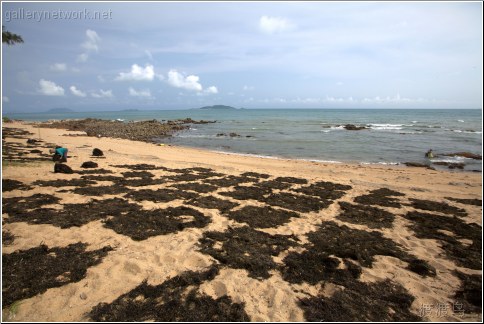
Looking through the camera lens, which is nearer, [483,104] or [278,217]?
[483,104]

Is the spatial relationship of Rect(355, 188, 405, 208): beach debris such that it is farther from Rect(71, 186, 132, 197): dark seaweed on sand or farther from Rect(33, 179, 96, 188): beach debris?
Rect(33, 179, 96, 188): beach debris

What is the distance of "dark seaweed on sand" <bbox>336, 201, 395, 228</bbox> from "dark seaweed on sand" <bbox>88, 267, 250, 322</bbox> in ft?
17.3

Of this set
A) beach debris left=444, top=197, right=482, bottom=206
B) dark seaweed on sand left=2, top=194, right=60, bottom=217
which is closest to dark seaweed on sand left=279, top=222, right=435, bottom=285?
beach debris left=444, top=197, right=482, bottom=206

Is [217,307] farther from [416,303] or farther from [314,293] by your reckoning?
[416,303]

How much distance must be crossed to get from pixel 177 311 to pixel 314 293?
2.44 meters

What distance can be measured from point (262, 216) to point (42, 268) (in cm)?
545

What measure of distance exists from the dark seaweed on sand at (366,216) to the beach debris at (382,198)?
713mm

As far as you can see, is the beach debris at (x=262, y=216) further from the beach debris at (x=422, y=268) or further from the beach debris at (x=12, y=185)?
the beach debris at (x=12, y=185)

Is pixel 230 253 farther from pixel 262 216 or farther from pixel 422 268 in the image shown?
pixel 422 268

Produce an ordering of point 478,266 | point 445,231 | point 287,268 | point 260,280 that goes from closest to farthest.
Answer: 1. point 260,280
2. point 287,268
3. point 478,266
4. point 445,231

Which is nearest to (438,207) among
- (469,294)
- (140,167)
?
(469,294)

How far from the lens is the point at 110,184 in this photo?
1043 centimetres

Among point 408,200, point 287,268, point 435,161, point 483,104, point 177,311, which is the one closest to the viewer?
point 177,311

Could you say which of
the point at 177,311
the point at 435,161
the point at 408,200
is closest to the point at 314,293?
the point at 177,311
